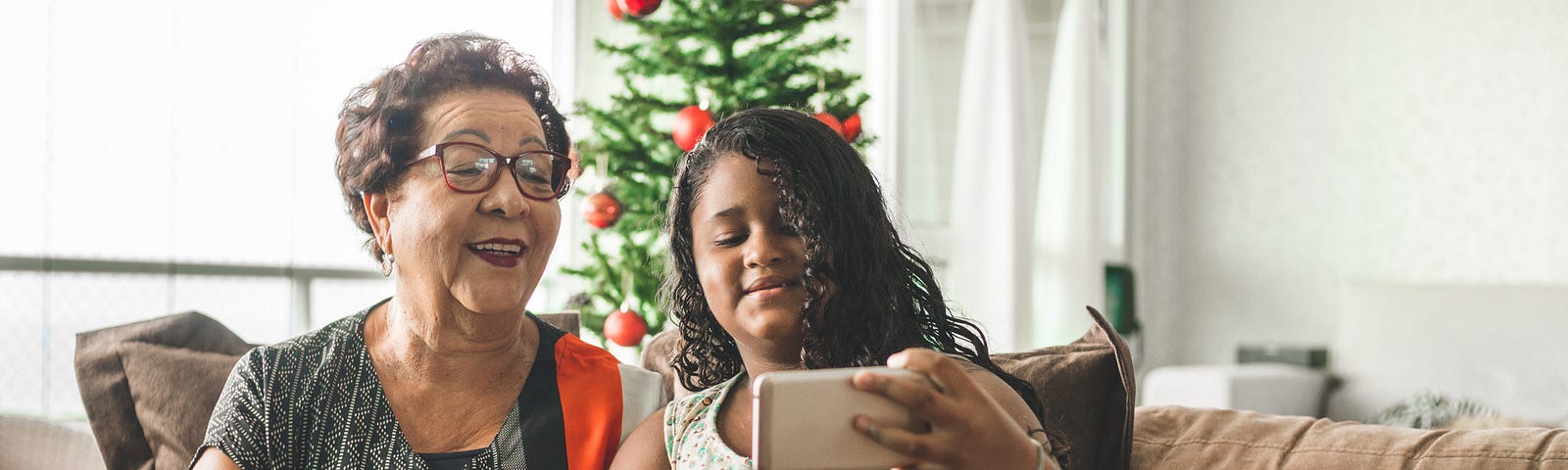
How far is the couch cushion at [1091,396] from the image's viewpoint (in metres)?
1.43

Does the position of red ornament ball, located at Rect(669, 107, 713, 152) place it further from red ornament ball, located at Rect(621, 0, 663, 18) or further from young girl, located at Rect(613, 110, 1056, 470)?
young girl, located at Rect(613, 110, 1056, 470)

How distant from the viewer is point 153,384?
1720 millimetres

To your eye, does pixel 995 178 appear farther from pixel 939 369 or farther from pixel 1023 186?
pixel 939 369

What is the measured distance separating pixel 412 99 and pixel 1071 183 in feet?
12.7

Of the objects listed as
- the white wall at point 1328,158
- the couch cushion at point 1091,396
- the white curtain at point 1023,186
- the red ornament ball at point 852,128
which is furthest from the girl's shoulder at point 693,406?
the white wall at point 1328,158

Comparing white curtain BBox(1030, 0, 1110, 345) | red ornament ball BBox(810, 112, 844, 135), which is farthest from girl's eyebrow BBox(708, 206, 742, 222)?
white curtain BBox(1030, 0, 1110, 345)

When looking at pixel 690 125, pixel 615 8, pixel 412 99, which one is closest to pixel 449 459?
pixel 412 99

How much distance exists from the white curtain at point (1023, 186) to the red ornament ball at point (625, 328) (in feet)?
4.73

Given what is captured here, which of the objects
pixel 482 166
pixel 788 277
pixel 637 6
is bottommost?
pixel 788 277

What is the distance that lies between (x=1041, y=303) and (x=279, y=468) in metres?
3.90

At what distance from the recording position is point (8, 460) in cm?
176

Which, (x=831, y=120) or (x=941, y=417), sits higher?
(x=831, y=120)

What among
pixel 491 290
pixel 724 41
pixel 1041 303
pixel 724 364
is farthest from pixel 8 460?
pixel 1041 303

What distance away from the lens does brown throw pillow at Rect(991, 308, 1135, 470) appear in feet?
4.70
